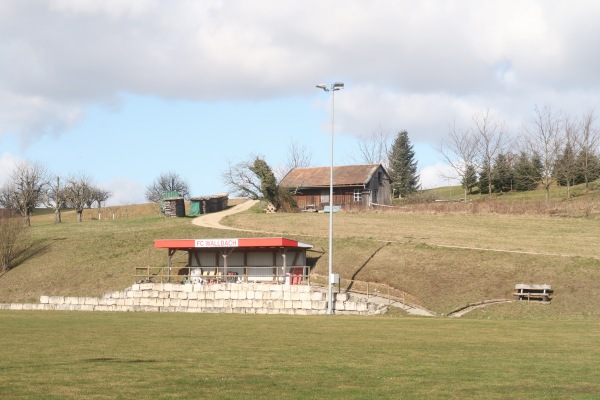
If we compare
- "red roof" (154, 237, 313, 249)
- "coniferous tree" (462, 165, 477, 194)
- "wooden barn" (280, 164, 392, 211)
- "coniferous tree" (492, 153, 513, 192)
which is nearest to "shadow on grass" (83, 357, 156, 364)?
"red roof" (154, 237, 313, 249)

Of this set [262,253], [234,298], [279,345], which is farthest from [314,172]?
[279,345]

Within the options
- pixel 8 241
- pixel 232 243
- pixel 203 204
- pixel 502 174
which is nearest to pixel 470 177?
pixel 502 174

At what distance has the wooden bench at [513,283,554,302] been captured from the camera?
3912cm

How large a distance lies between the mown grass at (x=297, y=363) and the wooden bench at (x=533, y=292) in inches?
480

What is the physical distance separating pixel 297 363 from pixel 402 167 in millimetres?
98132

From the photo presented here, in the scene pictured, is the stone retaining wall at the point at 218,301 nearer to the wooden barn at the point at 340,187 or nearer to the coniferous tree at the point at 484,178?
the wooden barn at the point at 340,187

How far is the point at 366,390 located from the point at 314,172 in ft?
239

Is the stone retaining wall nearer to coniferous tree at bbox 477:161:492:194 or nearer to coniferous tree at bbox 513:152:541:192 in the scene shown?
coniferous tree at bbox 513:152:541:192

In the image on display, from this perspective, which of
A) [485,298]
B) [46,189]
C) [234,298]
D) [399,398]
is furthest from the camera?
[46,189]

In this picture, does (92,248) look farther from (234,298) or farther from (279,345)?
(279,345)

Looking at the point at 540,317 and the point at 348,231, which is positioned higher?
the point at 348,231

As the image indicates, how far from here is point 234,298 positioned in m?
43.9

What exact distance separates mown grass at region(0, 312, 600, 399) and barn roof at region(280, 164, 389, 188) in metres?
54.5

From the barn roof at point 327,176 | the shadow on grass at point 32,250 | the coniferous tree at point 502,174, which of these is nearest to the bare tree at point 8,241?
the shadow on grass at point 32,250
